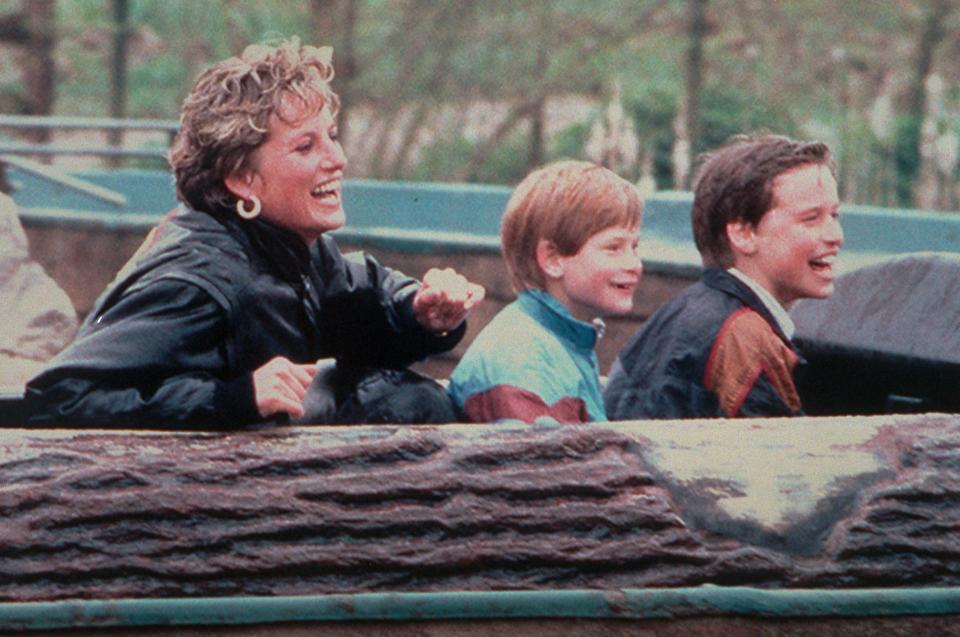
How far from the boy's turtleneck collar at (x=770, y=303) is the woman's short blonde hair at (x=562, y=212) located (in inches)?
8.8

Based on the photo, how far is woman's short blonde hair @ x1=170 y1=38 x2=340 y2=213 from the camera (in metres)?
2.88

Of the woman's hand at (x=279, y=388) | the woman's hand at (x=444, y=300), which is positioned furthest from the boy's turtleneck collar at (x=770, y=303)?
the woman's hand at (x=279, y=388)

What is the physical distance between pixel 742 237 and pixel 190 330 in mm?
1185

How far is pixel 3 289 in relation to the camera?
714cm

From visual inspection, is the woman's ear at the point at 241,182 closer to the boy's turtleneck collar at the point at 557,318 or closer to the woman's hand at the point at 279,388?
the woman's hand at the point at 279,388

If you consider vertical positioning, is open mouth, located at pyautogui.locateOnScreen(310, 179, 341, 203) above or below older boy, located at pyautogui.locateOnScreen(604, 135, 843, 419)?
above

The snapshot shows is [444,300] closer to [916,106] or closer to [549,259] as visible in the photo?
[549,259]

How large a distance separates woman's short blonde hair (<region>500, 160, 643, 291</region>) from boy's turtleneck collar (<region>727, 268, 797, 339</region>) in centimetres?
22

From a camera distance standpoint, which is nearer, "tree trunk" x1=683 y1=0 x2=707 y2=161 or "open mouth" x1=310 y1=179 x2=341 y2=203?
"open mouth" x1=310 y1=179 x2=341 y2=203

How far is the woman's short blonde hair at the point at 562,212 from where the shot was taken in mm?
3248

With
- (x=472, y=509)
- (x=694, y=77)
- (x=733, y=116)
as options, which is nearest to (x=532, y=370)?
(x=472, y=509)

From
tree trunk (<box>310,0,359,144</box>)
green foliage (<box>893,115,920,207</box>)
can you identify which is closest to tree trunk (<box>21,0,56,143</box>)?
tree trunk (<box>310,0,359,144</box>)

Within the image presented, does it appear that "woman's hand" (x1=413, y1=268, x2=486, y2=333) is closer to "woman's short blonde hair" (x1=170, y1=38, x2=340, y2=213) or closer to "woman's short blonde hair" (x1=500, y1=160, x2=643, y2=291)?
"woman's short blonde hair" (x1=500, y1=160, x2=643, y2=291)

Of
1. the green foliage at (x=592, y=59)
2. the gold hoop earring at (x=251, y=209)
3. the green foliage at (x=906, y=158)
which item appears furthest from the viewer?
the green foliage at (x=592, y=59)
